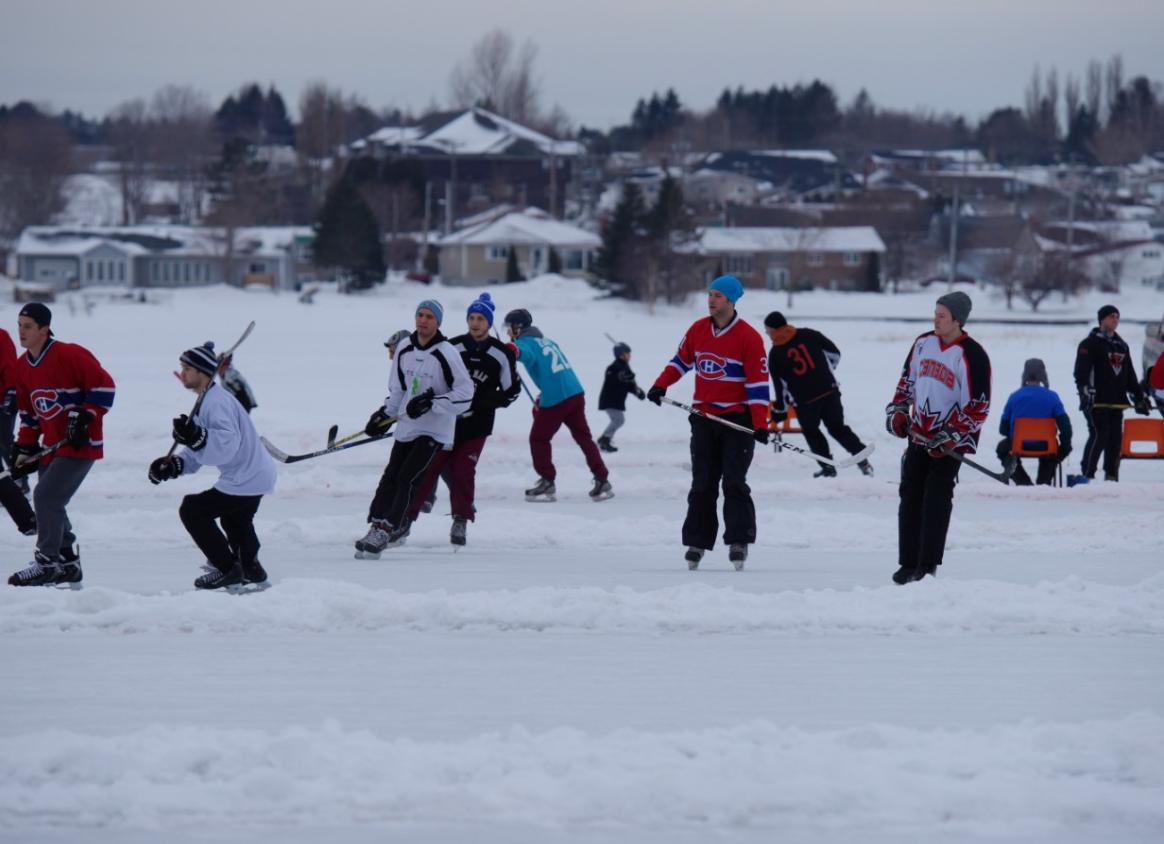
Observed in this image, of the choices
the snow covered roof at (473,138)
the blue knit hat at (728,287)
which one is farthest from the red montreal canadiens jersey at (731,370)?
the snow covered roof at (473,138)

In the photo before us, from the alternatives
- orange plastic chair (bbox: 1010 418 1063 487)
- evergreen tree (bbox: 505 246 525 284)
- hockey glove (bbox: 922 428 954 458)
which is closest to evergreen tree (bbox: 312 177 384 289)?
evergreen tree (bbox: 505 246 525 284)

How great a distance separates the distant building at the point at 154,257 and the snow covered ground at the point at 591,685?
67.6m

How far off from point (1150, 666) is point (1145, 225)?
9909 cm

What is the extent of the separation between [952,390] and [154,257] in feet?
244

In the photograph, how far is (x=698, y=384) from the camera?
9.05 m

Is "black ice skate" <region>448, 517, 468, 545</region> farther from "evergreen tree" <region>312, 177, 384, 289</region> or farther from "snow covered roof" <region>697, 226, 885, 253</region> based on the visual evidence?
"snow covered roof" <region>697, 226, 885, 253</region>

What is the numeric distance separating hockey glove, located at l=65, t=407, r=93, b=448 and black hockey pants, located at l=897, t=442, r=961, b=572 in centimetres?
418

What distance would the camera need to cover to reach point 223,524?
802 centimetres

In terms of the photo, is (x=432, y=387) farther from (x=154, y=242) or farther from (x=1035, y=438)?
(x=154, y=242)

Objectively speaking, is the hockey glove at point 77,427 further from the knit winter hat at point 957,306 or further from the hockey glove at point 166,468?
the knit winter hat at point 957,306

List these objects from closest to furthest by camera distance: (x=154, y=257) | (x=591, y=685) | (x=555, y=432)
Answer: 1. (x=591, y=685)
2. (x=555, y=432)
3. (x=154, y=257)

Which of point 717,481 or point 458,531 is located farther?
point 458,531

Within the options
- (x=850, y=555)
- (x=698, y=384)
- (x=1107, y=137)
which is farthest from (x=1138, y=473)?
(x=1107, y=137)

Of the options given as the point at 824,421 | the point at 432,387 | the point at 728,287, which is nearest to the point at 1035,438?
the point at 824,421
